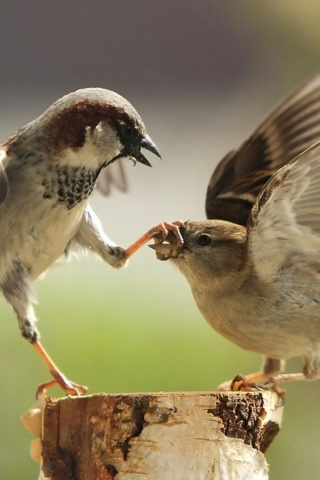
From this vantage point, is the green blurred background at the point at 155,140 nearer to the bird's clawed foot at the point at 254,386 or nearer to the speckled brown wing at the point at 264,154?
the speckled brown wing at the point at 264,154

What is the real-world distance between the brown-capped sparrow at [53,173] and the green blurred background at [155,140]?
3.67 feet

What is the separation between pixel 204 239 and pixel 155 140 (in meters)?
2.55

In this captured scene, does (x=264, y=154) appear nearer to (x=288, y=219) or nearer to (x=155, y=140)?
(x=288, y=219)

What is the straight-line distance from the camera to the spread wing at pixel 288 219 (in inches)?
78.7

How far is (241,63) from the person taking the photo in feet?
17.0

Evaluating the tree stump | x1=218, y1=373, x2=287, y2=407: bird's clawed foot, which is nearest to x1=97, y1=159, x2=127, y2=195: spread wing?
x1=218, y1=373, x2=287, y2=407: bird's clawed foot

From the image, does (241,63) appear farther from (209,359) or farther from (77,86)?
(209,359)

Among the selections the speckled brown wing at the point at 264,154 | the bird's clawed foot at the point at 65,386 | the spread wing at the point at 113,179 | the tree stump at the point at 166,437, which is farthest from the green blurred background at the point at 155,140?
the tree stump at the point at 166,437

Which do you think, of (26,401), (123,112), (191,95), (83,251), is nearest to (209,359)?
(26,401)

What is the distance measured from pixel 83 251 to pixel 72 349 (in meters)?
1.01

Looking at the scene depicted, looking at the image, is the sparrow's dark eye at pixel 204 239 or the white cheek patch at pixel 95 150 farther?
the sparrow's dark eye at pixel 204 239

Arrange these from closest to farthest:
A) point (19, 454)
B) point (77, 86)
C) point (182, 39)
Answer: point (19, 454), point (77, 86), point (182, 39)

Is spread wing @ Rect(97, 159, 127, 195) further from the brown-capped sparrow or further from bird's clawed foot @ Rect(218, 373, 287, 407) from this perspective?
bird's clawed foot @ Rect(218, 373, 287, 407)

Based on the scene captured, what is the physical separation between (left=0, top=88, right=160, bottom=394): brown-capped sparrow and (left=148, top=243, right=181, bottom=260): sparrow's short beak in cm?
19
